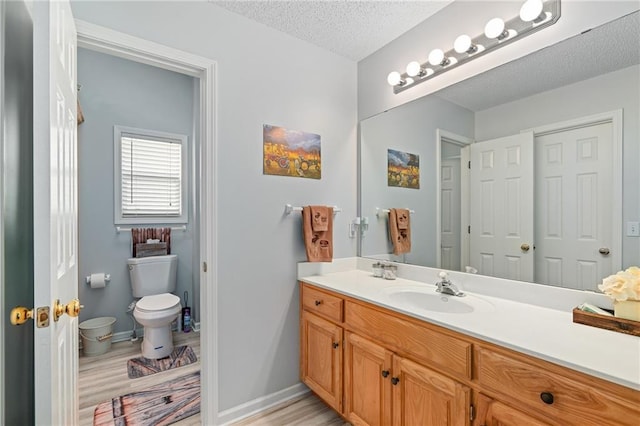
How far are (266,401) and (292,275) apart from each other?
2.72 ft

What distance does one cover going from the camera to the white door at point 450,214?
1805 mm

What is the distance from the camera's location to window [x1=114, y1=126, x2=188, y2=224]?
2.98m

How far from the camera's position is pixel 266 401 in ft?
6.41

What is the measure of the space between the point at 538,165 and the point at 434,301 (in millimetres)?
862

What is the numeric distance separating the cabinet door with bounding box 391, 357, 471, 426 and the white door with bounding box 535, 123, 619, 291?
70cm

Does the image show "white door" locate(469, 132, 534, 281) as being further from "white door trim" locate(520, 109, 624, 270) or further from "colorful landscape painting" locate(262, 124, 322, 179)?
"colorful landscape painting" locate(262, 124, 322, 179)

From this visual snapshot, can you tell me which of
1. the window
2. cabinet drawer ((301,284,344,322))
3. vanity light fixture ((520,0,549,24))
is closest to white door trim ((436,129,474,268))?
vanity light fixture ((520,0,549,24))

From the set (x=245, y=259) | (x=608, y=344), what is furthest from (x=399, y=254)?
(x=608, y=344)

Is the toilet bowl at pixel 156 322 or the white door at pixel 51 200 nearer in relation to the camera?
the white door at pixel 51 200

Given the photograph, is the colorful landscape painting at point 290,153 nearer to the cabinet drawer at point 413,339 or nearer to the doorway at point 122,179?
the cabinet drawer at point 413,339

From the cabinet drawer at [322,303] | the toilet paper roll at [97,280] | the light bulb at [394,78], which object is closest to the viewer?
the cabinet drawer at [322,303]

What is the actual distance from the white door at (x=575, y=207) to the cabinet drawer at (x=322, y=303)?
3.36 feet

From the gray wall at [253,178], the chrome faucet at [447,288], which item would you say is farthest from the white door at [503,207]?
the gray wall at [253,178]

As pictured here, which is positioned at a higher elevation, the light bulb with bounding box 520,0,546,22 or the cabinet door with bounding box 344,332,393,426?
the light bulb with bounding box 520,0,546,22
